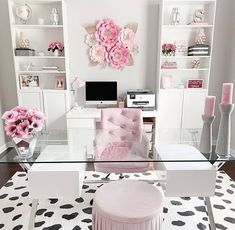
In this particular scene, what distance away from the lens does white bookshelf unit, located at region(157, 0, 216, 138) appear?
3.37 metres

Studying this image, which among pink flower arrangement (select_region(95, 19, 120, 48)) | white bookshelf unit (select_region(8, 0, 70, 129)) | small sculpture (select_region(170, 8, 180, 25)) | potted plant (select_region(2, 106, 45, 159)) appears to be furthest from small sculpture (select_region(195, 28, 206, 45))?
potted plant (select_region(2, 106, 45, 159))

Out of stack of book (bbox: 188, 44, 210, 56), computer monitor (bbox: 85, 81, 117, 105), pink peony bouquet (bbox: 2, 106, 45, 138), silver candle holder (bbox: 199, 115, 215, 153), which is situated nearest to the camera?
pink peony bouquet (bbox: 2, 106, 45, 138)

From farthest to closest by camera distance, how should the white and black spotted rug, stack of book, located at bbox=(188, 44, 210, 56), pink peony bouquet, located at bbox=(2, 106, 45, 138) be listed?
stack of book, located at bbox=(188, 44, 210, 56) → the white and black spotted rug → pink peony bouquet, located at bbox=(2, 106, 45, 138)

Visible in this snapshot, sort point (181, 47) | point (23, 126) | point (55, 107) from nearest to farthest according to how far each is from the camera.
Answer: point (23, 126) → point (55, 107) → point (181, 47)

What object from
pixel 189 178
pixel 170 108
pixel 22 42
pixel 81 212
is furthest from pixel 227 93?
pixel 22 42

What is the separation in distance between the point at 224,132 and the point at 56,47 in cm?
270

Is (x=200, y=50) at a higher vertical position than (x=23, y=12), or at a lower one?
lower

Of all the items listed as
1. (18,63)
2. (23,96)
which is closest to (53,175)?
(23,96)

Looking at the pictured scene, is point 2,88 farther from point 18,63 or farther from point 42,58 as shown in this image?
point 42,58

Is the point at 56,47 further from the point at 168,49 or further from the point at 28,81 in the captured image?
the point at 168,49

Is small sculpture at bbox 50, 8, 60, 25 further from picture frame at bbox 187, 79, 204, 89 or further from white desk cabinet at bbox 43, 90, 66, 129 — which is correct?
picture frame at bbox 187, 79, 204, 89

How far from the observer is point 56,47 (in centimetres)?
340

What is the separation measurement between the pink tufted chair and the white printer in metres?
0.97

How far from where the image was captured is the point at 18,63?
3.44m
